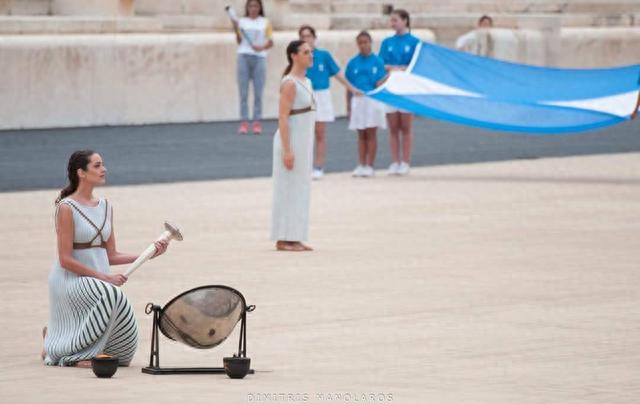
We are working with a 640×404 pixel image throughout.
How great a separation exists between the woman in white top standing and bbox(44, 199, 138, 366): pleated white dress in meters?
18.6

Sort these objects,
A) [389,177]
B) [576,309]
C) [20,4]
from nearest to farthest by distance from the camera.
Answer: [576,309] < [389,177] < [20,4]

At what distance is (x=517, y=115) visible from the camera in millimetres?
24047

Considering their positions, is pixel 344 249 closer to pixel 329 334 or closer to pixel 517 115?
pixel 329 334

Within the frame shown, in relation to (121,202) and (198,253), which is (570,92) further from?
(198,253)

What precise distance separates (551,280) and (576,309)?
4.99 ft

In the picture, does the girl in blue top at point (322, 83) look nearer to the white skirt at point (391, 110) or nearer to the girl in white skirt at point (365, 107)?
the girl in white skirt at point (365, 107)

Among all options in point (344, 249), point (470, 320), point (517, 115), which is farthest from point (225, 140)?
point (470, 320)

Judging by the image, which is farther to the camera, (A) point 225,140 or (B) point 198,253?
(A) point 225,140

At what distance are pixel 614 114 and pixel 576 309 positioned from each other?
37.6 feet

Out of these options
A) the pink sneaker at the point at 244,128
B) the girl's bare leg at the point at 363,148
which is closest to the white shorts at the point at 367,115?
the girl's bare leg at the point at 363,148

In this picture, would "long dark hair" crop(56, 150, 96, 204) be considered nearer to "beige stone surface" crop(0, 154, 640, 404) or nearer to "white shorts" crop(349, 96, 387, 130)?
"beige stone surface" crop(0, 154, 640, 404)

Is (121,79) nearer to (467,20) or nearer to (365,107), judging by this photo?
(365,107)

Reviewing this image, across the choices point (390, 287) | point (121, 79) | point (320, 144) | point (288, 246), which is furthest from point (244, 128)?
point (390, 287)

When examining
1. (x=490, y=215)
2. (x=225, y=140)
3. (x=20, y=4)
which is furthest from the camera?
(x=20, y=4)
